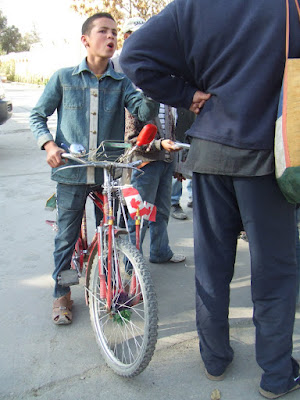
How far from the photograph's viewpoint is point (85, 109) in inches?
116

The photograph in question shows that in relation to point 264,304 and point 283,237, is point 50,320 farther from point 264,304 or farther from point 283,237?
point 283,237

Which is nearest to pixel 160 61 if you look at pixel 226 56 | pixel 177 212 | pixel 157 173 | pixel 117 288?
pixel 226 56

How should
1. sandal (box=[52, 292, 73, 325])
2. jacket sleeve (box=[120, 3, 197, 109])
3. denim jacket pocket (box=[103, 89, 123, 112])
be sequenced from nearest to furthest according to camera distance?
jacket sleeve (box=[120, 3, 197, 109])
denim jacket pocket (box=[103, 89, 123, 112])
sandal (box=[52, 292, 73, 325])

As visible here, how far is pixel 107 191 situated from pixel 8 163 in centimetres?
603

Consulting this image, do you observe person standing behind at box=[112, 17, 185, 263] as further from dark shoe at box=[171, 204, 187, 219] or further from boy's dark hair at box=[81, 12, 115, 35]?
dark shoe at box=[171, 204, 187, 219]

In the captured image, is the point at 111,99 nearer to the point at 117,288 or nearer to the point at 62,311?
the point at 117,288

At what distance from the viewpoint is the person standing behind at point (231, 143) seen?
2031mm

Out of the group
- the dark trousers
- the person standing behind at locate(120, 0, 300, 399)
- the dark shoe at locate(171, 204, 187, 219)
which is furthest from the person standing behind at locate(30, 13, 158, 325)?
the dark shoe at locate(171, 204, 187, 219)

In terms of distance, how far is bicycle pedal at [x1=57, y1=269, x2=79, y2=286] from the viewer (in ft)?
10.0

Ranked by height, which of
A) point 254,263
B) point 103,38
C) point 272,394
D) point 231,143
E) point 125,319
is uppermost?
point 103,38

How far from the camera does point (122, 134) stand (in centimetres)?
318

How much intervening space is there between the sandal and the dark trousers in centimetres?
107

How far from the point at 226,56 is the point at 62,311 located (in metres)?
2.07

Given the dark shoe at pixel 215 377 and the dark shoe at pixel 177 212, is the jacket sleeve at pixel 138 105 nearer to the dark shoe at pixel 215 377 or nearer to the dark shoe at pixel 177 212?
the dark shoe at pixel 215 377
